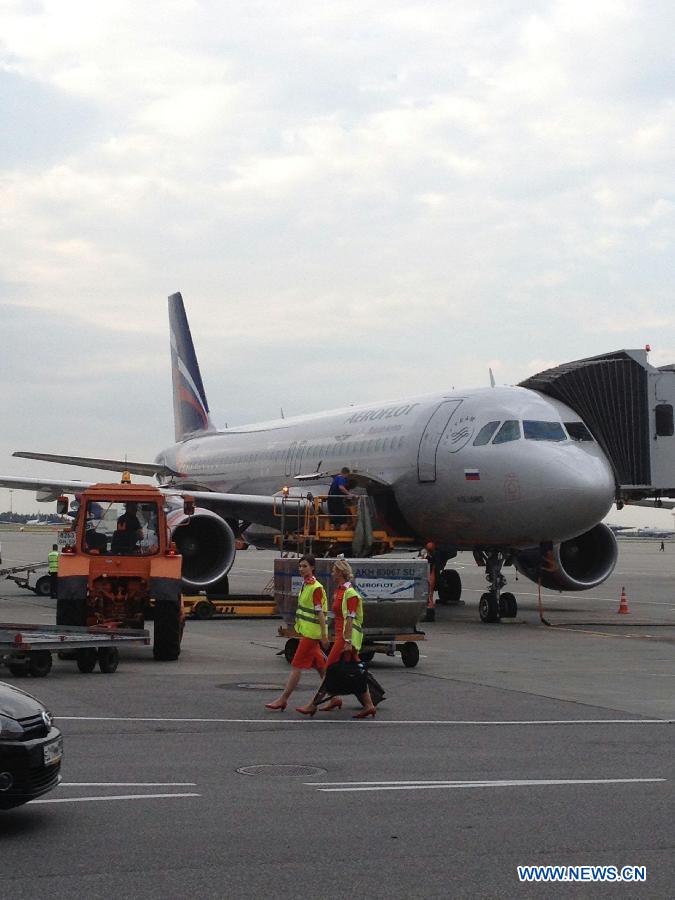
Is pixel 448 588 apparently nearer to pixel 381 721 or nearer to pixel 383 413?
pixel 383 413

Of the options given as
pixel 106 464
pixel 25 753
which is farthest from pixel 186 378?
pixel 25 753

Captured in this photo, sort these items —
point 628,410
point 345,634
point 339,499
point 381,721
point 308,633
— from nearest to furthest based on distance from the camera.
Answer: point 381,721 < point 345,634 < point 308,633 < point 628,410 < point 339,499

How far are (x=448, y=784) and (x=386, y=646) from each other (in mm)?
7865

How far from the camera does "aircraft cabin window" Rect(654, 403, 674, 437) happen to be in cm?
2395

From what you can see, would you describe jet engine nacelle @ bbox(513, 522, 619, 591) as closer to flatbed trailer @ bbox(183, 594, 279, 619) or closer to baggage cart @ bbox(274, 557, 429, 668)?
flatbed trailer @ bbox(183, 594, 279, 619)

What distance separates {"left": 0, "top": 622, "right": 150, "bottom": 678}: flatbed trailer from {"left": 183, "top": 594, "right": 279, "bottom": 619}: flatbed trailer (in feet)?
Result: 28.2

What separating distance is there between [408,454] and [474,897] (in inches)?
737

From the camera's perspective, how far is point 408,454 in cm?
2458

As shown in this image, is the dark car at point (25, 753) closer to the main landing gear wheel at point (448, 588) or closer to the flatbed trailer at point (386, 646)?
the flatbed trailer at point (386, 646)

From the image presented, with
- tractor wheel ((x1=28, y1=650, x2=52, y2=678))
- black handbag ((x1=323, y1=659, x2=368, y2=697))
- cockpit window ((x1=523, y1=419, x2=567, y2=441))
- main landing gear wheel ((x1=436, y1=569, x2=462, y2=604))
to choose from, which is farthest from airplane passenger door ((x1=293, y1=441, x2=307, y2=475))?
black handbag ((x1=323, y1=659, x2=368, y2=697))

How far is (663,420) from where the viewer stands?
78.7 feet

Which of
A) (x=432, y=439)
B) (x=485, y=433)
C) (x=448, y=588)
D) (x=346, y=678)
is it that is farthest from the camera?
(x=448, y=588)

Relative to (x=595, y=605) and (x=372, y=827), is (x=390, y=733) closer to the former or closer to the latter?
(x=372, y=827)

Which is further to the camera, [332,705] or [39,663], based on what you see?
[39,663]
